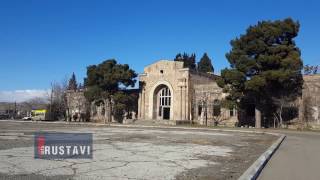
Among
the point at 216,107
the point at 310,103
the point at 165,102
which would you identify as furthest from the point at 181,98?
the point at 310,103

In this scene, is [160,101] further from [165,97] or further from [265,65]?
[265,65]

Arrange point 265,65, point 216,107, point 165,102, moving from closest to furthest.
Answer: point 265,65 → point 216,107 → point 165,102

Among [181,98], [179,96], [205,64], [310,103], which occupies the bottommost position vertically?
[310,103]

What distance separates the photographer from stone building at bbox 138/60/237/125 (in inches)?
2048

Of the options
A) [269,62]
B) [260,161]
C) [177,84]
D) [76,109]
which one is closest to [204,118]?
[177,84]

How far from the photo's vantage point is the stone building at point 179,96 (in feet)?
171

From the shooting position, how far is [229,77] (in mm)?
41094

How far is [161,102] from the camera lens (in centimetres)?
5894

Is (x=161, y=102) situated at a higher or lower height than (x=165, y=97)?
lower

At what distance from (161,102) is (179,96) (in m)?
4.86

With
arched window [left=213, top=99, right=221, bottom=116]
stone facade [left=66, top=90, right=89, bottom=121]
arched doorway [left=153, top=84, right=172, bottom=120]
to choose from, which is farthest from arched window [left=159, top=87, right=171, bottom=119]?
stone facade [left=66, top=90, right=89, bottom=121]

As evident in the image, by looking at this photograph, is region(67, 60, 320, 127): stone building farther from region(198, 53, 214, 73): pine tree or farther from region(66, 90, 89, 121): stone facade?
region(198, 53, 214, 73): pine tree

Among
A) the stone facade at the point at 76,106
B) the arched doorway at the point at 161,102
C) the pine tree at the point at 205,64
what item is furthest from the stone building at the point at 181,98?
the pine tree at the point at 205,64

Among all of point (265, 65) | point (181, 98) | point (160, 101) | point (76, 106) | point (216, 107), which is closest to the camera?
point (265, 65)
